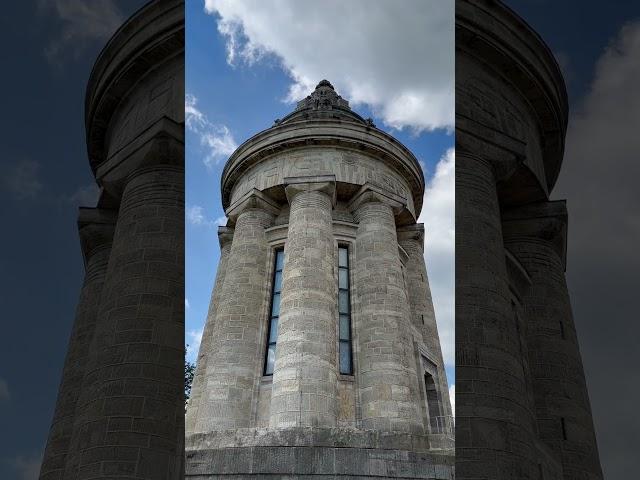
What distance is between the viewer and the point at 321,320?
694 inches

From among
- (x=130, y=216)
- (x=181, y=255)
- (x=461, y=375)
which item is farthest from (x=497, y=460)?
(x=130, y=216)

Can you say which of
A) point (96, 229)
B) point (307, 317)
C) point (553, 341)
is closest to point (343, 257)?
point (307, 317)

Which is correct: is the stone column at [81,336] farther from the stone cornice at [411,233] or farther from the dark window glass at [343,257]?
the stone cornice at [411,233]

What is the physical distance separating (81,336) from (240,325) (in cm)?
716

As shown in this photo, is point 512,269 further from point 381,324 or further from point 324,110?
point 324,110

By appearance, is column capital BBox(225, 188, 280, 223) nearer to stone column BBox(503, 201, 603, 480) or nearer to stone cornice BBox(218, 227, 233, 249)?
stone cornice BBox(218, 227, 233, 249)

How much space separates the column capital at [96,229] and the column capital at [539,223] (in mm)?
8949

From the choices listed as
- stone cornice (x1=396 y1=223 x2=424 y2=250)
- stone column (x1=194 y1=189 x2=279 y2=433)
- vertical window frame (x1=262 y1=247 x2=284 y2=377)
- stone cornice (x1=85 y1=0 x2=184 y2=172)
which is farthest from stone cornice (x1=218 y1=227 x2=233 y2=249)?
stone cornice (x1=85 y1=0 x2=184 y2=172)

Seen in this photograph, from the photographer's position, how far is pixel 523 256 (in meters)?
14.0

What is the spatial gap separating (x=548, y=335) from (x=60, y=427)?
1034 centimetres

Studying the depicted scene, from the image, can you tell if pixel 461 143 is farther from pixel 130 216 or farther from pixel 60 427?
pixel 60 427

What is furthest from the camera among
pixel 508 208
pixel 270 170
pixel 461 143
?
pixel 270 170

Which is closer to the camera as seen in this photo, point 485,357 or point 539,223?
point 485,357

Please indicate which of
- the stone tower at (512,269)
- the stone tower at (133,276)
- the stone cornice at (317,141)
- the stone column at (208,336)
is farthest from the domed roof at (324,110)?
the stone tower at (133,276)
